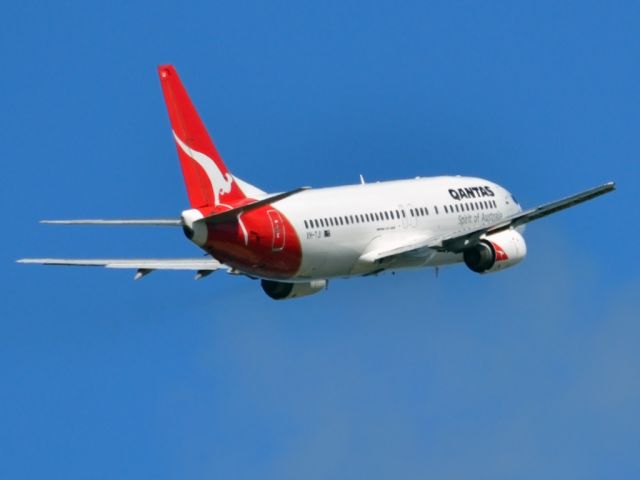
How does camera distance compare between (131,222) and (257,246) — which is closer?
(131,222)

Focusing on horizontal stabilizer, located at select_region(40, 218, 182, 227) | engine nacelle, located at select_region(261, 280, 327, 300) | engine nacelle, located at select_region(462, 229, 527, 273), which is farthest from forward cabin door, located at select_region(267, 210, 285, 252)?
engine nacelle, located at select_region(462, 229, 527, 273)

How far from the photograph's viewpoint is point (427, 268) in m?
92.4

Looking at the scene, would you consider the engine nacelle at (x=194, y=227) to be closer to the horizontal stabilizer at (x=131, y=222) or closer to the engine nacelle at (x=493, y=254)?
the horizontal stabilizer at (x=131, y=222)

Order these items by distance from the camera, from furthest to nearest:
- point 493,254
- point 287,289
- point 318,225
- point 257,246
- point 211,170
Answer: point 287,289 < point 493,254 < point 318,225 < point 211,170 < point 257,246

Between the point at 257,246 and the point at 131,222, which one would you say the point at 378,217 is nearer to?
the point at 257,246

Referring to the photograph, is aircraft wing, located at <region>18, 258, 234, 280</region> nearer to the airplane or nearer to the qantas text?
the airplane

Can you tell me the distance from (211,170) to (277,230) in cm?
345

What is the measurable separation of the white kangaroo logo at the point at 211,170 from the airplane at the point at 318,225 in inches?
1.5

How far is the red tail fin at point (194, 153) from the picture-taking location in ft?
274

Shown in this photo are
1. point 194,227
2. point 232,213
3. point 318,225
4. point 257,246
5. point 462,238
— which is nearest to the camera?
point 194,227

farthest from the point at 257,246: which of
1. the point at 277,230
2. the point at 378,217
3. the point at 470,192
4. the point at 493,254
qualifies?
the point at 470,192

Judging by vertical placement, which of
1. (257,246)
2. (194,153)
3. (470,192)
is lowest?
(257,246)

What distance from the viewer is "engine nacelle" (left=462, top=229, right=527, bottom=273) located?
9000 cm

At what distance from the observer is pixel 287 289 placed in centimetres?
9031
